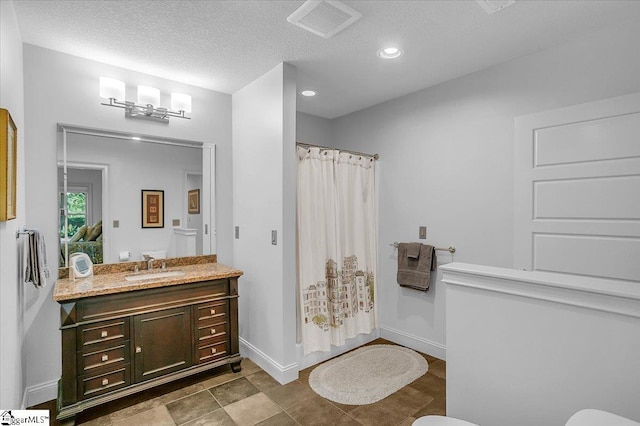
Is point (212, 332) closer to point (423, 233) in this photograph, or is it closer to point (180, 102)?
point (180, 102)

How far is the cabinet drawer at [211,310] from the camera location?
2613 mm

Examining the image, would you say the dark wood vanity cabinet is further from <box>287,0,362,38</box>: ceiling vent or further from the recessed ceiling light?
the recessed ceiling light

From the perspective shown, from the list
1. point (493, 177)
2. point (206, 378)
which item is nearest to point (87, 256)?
point (206, 378)

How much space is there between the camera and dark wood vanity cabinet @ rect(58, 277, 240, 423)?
210 cm

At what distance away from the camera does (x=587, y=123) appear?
2.24 metres

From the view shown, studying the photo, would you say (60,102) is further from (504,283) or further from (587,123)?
(587,123)

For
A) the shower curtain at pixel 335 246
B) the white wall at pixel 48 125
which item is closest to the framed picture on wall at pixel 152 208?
the white wall at pixel 48 125

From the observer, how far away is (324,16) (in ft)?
6.48

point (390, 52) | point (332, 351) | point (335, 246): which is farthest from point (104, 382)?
point (390, 52)

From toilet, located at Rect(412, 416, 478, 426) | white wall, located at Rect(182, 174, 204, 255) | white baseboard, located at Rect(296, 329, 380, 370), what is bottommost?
white baseboard, located at Rect(296, 329, 380, 370)

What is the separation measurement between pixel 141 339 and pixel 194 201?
125cm

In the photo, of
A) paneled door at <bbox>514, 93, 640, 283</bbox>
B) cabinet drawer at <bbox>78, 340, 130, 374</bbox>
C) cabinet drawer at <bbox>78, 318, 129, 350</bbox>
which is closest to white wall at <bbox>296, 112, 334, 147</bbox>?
paneled door at <bbox>514, 93, 640, 283</bbox>

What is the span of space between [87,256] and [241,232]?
123 cm

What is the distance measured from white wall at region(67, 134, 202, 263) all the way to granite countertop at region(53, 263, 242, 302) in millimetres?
200
